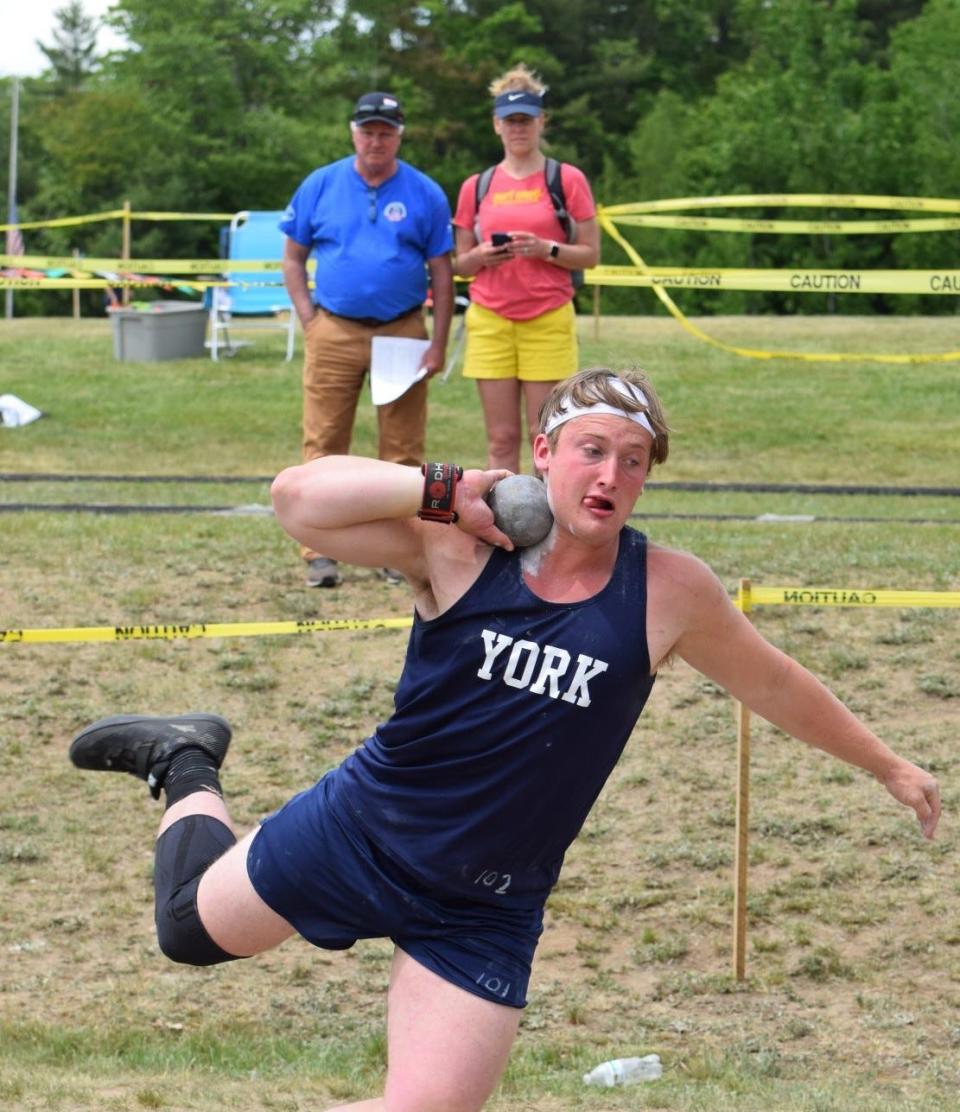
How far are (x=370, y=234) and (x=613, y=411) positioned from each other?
527 cm

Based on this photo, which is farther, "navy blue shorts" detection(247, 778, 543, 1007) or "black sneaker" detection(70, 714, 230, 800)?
"black sneaker" detection(70, 714, 230, 800)

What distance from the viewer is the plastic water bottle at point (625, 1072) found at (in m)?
5.13

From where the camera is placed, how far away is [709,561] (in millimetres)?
9141

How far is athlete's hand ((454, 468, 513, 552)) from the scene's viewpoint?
3.58 meters

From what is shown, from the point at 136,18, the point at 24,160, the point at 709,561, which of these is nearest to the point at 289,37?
the point at 136,18

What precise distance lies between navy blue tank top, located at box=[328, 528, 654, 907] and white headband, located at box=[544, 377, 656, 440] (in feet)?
0.94

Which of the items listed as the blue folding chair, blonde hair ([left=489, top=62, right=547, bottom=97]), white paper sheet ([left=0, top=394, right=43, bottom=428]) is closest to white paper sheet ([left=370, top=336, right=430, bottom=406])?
blonde hair ([left=489, top=62, right=547, bottom=97])

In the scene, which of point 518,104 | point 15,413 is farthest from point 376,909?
point 15,413

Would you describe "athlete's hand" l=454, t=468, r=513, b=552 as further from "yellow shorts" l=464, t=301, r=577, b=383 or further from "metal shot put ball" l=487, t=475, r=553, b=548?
"yellow shorts" l=464, t=301, r=577, b=383

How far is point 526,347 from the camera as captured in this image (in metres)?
9.06

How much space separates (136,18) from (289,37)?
5206mm

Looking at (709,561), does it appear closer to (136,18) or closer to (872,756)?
(872,756)

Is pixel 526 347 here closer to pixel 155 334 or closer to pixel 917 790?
pixel 917 790

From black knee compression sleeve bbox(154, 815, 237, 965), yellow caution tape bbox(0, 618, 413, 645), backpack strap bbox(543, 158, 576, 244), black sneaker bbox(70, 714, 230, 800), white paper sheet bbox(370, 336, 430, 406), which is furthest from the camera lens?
backpack strap bbox(543, 158, 576, 244)
